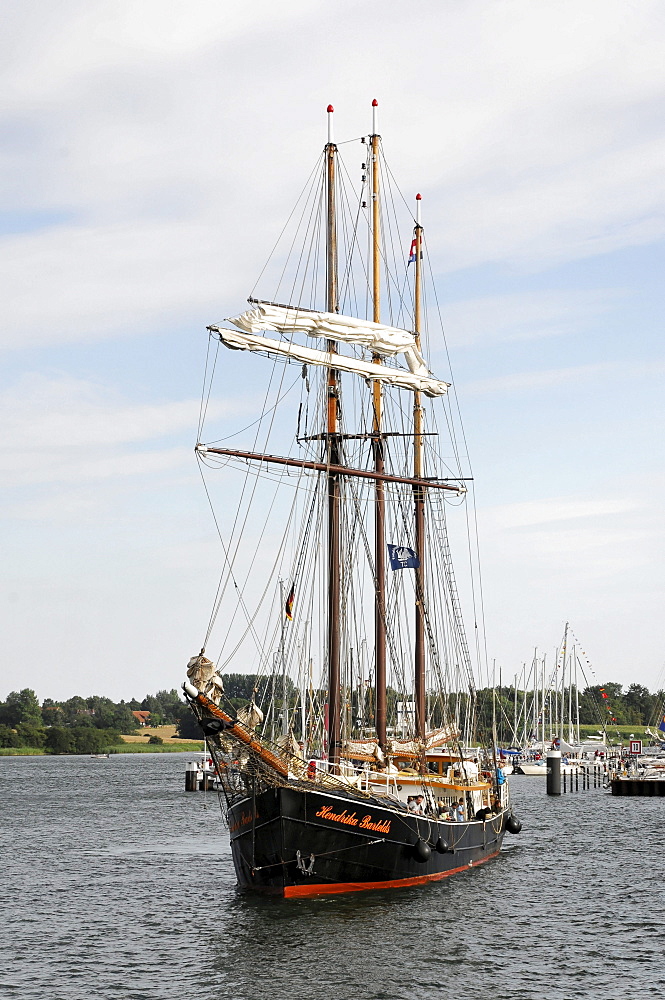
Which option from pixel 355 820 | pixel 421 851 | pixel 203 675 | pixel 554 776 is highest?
pixel 203 675

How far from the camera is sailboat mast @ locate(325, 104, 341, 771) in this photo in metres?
49.5

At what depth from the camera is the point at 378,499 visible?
6084cm

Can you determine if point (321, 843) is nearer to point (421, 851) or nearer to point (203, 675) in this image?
point (421, 851)

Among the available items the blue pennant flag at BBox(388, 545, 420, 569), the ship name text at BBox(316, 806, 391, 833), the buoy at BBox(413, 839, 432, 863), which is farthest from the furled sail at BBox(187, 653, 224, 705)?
the blue pennant flag at BBox(388, 545, 420, 569)

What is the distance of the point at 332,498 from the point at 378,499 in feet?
28.1

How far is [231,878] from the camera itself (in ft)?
185

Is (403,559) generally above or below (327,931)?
above

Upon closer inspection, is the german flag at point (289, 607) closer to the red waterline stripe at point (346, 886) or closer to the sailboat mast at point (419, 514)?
the red waterline stripe at point (346, 886)

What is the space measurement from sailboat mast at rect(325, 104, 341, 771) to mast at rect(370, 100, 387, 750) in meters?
4.62

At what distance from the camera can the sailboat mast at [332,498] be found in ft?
162

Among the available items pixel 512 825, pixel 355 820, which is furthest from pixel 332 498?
pixel 512 825

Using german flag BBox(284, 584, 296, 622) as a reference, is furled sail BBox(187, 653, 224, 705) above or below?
below

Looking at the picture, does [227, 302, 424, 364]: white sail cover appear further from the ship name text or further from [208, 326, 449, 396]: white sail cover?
the ship name text

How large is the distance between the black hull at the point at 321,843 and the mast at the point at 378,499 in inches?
426
